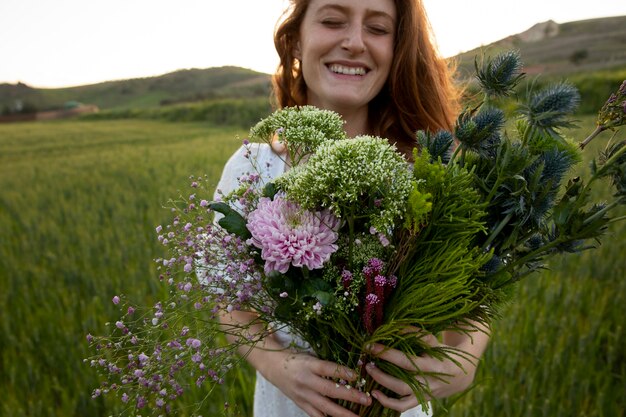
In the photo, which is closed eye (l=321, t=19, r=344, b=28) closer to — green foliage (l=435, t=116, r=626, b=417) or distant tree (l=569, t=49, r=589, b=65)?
green foliage (l=435, t=116, r=626, b=417)

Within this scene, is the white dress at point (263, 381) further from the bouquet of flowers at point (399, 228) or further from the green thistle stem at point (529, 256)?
the green thistle stem at point (529, 256)

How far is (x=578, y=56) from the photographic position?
64.6 feet

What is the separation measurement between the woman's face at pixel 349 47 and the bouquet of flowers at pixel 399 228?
504 mm

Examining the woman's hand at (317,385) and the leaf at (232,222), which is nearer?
the leaf at (232,222)

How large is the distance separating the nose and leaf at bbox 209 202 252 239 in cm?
69

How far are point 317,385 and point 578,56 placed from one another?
72.8 feet

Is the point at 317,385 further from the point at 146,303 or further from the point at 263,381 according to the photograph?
the point at 146,303

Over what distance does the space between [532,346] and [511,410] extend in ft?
1.74

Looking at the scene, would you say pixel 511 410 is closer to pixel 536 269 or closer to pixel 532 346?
pixel 532 346

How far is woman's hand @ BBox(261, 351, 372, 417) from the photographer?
0.96 m

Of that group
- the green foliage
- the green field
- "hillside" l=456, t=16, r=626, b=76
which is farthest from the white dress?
"hillside" l=456, t=16, r=626, b=76

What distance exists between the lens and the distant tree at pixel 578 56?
64.4ft

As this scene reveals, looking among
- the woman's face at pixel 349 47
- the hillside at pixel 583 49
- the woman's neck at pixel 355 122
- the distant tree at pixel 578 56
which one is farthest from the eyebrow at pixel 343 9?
the distant tree at pixel 578 56

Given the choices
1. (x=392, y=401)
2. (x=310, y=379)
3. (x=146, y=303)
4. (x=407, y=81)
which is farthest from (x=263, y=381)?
(x=146, y=303)
